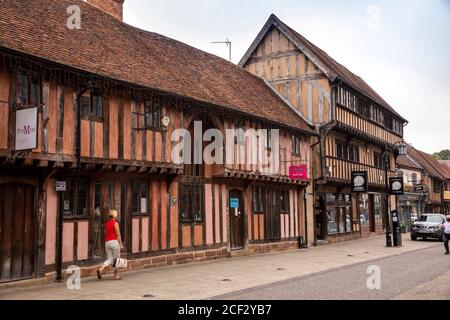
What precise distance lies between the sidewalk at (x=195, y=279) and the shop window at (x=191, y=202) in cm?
145

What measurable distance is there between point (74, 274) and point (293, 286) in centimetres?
500

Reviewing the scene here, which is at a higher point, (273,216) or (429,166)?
(429,166)

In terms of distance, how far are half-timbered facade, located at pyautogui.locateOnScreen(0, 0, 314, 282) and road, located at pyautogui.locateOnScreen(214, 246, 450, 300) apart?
4.48 meters

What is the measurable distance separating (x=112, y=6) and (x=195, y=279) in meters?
10.7

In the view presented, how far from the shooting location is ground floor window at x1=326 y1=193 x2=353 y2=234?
25.0 meters

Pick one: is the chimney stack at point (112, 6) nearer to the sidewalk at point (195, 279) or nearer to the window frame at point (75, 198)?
the window frame at point (75, 198)

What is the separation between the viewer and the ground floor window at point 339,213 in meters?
25.0

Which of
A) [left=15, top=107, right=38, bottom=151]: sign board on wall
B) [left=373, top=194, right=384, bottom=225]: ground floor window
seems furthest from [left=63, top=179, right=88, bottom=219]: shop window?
[left=373, top=194, right=384, bottom=225]: ground floor window

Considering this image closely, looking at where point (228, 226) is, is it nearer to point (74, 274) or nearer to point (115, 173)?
point (115, 173)

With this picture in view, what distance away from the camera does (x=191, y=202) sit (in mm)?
Result: 15875

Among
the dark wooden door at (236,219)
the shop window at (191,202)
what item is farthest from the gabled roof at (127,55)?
the dark wooden door at (236,219)

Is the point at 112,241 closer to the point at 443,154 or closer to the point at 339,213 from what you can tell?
the point at 339,213

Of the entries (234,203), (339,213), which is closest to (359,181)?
(339,213)
